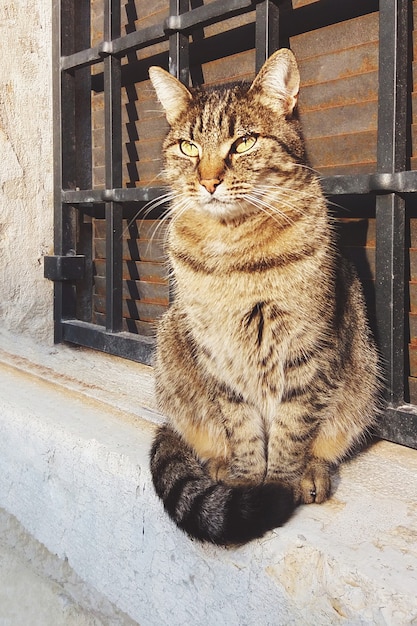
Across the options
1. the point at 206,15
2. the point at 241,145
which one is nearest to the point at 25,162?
the point at 206,15

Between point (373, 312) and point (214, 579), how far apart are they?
89cm

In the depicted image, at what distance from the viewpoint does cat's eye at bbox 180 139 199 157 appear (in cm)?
173

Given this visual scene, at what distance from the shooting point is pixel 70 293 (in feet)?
9.20

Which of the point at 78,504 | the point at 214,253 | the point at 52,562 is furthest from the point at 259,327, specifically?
the point at 52,562

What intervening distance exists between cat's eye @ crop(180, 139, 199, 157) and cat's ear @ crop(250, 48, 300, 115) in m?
0.21

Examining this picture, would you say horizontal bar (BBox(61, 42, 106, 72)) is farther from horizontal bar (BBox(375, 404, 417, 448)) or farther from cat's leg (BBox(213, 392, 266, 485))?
horizontal bar (BBox(375, 404, 417, 448))

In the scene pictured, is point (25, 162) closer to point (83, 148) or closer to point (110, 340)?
point (83, 148)

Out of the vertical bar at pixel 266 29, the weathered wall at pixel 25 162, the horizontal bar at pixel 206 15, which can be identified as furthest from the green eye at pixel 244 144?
the weathered wall at pixel 25 162

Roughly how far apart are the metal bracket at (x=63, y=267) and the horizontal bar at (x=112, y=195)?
0.77 ft

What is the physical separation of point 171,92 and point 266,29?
0.32 m

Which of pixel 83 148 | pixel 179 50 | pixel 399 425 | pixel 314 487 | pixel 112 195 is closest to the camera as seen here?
pixel 314 487

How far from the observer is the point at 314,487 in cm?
149

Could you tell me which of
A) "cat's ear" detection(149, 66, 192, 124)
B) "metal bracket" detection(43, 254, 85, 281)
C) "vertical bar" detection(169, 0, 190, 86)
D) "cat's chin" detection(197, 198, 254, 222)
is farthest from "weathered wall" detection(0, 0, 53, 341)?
"cat's chin" detection(197, 198, 254, 222)

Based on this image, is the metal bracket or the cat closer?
the cat
